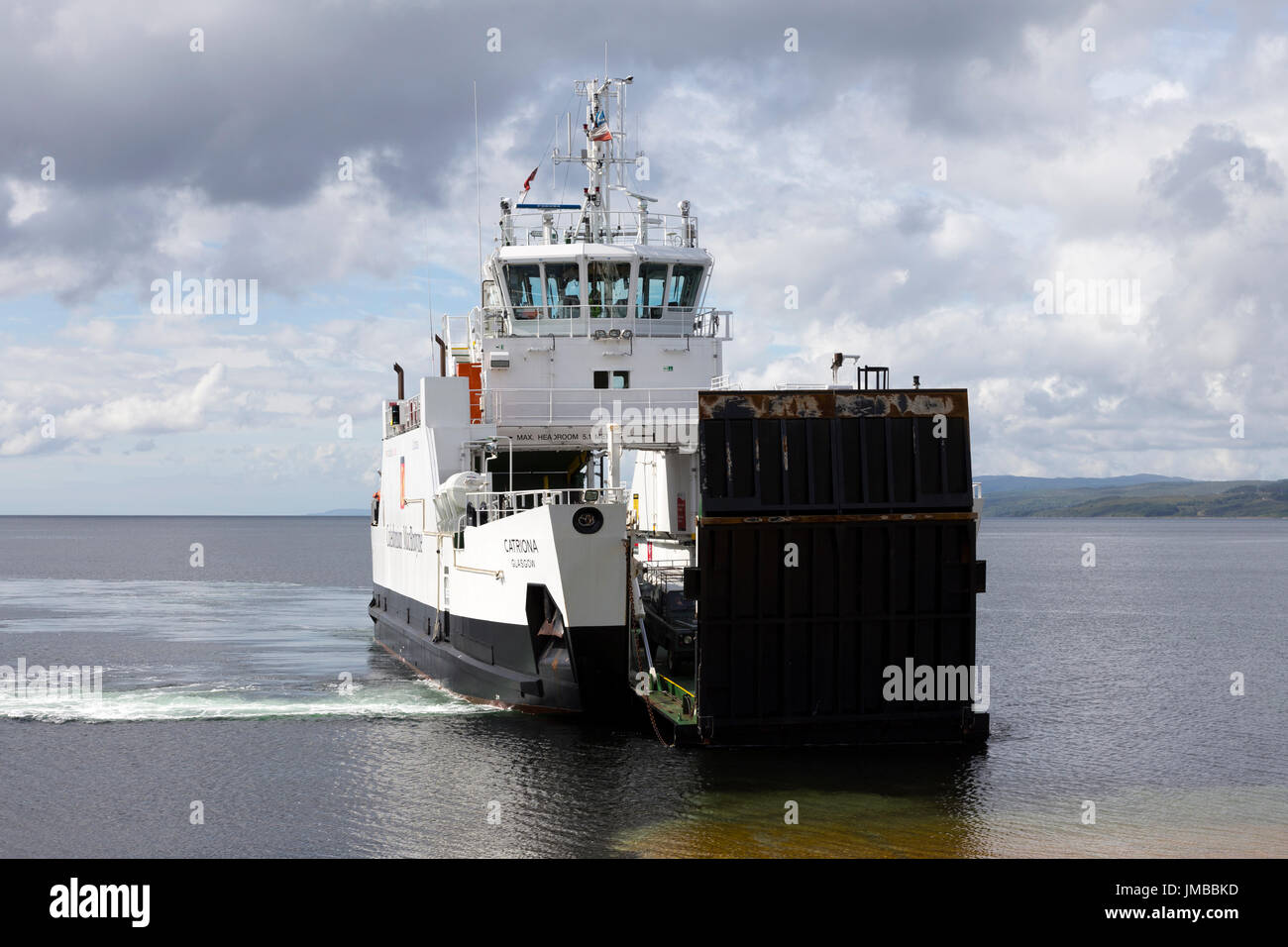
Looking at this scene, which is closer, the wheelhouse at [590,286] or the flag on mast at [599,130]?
the wheelhouse at [590,286]

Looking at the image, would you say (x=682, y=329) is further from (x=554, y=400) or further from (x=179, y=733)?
(x=179, y=733)

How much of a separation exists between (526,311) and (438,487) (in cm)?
446

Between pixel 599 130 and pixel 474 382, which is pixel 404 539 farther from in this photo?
pixel 599 130

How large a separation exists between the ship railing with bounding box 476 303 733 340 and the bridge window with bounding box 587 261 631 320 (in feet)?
0.07

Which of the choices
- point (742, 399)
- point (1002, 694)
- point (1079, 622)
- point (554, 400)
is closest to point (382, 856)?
point (742, 399)

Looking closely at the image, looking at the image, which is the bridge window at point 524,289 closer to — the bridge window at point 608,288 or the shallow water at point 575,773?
the bridge window at point 608,288

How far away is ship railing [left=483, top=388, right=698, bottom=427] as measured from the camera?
22891 millimetres

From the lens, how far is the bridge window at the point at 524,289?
2491 centimetres

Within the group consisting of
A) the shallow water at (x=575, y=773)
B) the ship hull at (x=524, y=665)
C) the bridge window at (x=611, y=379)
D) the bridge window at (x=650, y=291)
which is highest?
the bridge window at (x=650, y=291)

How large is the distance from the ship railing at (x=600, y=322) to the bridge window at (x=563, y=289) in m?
0.02

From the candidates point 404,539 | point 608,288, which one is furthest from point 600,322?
point 404,539

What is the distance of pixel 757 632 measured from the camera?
17.1 m

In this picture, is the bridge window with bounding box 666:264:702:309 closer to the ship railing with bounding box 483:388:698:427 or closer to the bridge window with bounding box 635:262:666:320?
the bridge window with bounding box 635:262:666:320

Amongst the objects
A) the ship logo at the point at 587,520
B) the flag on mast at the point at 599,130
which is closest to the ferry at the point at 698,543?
the ship logo at the point at 587,520
